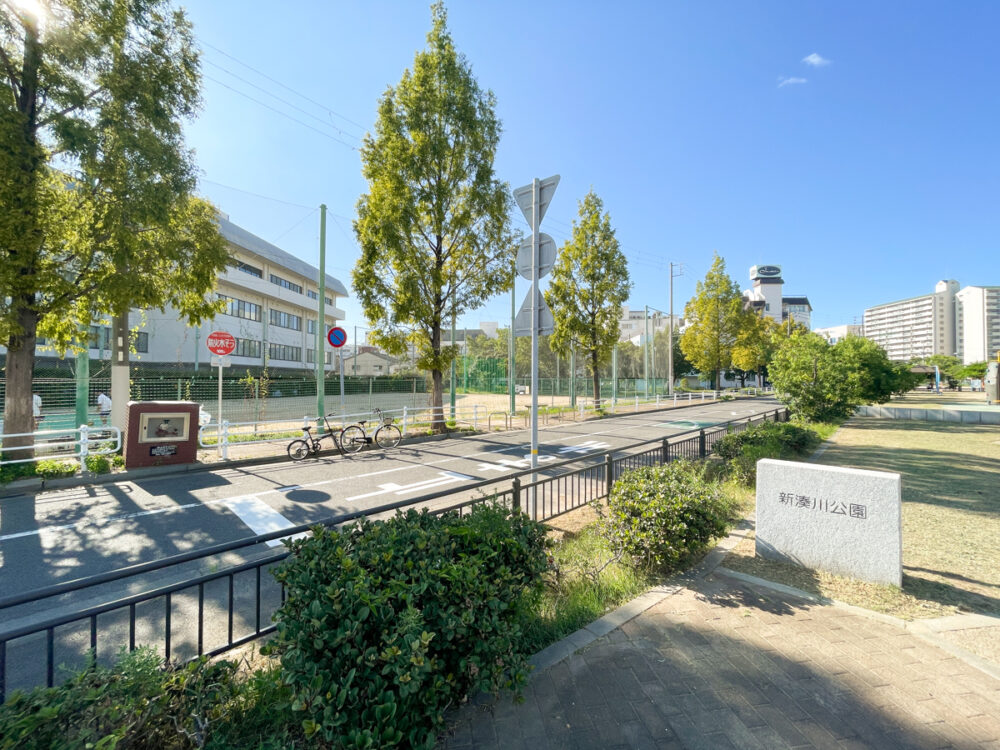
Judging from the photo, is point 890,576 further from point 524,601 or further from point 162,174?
point 162,174

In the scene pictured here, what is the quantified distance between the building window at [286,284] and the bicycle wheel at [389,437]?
3281cm

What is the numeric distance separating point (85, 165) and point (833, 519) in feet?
41.9

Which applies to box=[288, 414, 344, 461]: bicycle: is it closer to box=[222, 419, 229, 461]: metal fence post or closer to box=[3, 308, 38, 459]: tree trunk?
box=[222, 419, 229, 461]: metal fence post

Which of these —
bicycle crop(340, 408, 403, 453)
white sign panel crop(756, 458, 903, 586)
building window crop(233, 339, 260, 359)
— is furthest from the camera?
building window crop(233, 339, 260, 359)

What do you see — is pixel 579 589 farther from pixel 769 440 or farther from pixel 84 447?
pixel 84 447

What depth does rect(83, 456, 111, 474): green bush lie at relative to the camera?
8344 millimetres

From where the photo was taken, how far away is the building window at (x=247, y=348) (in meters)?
35.0

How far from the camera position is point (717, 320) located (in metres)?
36.8

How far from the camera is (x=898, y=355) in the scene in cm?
15062

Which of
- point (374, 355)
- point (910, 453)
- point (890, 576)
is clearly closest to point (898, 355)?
point (374, 355)

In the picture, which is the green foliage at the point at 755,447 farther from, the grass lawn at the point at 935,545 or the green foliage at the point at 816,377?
the green foliage at the point at 816,377

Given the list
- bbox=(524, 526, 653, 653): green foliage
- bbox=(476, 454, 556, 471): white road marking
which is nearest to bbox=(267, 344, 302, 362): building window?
bbox=(476, 454, 556, 471): white road marking

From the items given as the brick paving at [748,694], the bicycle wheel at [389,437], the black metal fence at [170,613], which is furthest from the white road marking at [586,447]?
the brick paving at [748,694]

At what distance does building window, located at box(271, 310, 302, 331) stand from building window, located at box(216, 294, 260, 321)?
102 inches
